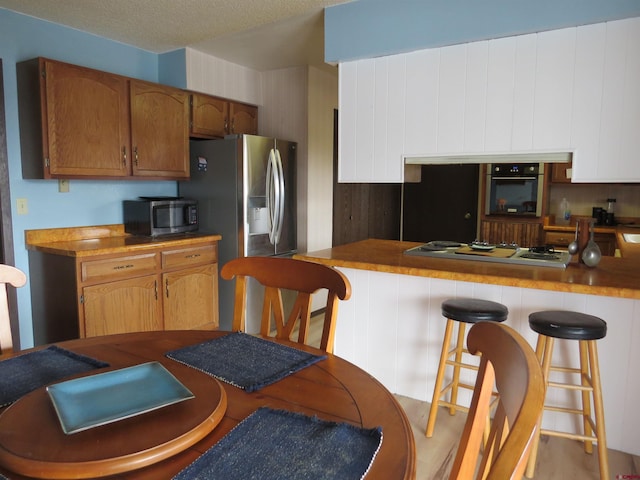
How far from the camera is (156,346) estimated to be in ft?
4.43

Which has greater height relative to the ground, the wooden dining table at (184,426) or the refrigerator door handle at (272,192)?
the refrigerator door handle at (272,192)

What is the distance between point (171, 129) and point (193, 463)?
319 cm

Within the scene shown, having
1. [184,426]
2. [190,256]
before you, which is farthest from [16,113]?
[184,426]

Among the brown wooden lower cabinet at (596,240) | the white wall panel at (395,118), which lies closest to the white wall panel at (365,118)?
the white wall panel at (395,118)

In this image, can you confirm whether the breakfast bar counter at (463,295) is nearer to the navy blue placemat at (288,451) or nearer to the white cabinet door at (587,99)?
the white cabinet door at (587,99)

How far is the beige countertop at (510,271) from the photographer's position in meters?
1.91

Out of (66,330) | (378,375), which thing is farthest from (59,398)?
(66,330)

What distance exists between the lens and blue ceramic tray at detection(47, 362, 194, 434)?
87 centimetres

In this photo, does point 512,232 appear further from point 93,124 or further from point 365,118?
point 93,124

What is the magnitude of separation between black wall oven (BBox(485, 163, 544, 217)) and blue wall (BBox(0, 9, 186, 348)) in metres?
3.08

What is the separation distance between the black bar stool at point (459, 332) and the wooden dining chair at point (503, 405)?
1254 mm

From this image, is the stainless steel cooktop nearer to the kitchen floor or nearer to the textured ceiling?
the kitchen floor

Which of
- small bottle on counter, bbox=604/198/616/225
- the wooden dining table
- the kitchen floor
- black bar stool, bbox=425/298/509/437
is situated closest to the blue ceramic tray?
the wooden dining table

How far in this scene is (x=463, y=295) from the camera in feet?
7.98
